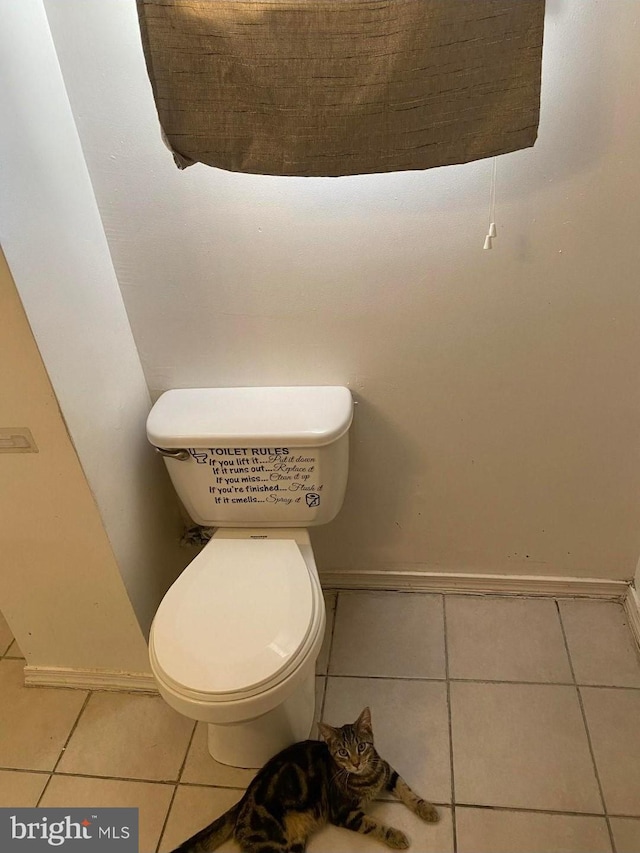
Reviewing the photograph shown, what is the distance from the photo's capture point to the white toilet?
1114 mm

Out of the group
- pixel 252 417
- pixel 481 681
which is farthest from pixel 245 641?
pixel 481 681

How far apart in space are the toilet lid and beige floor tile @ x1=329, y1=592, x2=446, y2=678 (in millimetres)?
415

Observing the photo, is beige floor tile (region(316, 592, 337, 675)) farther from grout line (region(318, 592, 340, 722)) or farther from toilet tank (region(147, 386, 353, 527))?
toilet tank (region(147, 386, 353, 527))

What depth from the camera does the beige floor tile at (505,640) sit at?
1.53m

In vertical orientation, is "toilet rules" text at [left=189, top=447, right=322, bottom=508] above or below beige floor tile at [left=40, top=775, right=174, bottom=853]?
above

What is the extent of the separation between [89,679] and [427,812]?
0.89 m

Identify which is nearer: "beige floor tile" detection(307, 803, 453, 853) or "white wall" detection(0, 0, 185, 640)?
"white wall" detection(0, 0, 185, 640)

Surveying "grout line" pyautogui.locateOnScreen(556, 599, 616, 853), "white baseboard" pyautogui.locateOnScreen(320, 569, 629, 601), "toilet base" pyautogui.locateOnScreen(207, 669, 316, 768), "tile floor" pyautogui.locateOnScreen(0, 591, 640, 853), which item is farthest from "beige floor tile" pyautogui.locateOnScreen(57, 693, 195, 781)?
"grout line" pyautogui.locateOnScreen(556, 599, 616, 853)

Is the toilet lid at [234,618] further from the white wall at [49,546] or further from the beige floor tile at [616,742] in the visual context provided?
the beige floor tile at [616,742]

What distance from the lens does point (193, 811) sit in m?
1.31

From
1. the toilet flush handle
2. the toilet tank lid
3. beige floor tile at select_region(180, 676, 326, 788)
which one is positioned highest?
the toilet tank lid

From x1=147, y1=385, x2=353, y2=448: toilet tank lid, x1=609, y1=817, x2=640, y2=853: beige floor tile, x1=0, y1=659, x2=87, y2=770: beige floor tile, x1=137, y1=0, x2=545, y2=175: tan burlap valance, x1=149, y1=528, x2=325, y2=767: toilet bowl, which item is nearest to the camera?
x1=137, y1=0, x2=545, y2=175: tan burlap valance

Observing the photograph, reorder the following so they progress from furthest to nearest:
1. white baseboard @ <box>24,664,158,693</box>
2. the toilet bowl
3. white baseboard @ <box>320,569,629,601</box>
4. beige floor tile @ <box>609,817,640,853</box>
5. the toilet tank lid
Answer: white baseboard @ <box>320,569,629,601</box> < white baseboard @ <box>24,664,158,693</box> < the toilet tank lid < beige floor tile @ <box>609,817,640,853</box> < the toilet bowl

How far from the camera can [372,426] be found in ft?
4.93
